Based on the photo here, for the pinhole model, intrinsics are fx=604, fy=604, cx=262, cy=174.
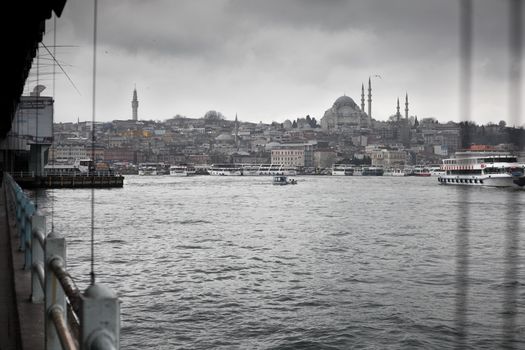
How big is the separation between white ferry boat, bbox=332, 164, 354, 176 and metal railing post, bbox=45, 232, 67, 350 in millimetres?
168746

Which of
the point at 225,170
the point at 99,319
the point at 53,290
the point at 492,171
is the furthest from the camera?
the point at 225,170

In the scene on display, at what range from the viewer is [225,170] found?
16775cm

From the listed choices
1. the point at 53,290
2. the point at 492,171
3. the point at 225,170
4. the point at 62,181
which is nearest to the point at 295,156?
the point at 225,170

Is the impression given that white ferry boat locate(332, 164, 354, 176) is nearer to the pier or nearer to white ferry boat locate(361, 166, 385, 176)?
white ferry boat locate(361, 166, 385, 176)

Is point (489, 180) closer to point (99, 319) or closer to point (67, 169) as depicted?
point (67, 169)

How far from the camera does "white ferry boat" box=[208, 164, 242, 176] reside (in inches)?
6565

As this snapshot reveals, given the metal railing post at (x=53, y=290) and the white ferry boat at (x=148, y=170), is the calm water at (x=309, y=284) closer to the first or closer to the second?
the metal railing post at (x=53, y=290)

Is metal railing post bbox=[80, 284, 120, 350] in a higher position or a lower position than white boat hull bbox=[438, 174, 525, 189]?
higher

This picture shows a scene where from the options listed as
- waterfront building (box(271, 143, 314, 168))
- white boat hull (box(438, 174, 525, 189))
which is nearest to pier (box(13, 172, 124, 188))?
white boat hull (box(438, 174, 525, 189))

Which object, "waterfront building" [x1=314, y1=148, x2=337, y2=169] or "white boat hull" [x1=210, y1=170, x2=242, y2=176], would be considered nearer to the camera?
"white boat hull" [x1=210, y1=170, x2=242, y2=176]

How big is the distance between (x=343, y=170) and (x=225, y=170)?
33.6m

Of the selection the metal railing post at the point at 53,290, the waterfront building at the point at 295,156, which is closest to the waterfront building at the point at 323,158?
the waterfront building at the point at 295,156

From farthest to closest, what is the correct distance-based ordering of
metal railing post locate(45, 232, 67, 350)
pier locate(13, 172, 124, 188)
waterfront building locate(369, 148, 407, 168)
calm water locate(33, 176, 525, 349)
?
1. waterfront building locate(369, 148, 407, 168)
2. pier locate(13, 172, 124, 188)
3. calm water locate(33, 176, 525, 349)
4. metal railing post locate(45, 232, 67, 350)

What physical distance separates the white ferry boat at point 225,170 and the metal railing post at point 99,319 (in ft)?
539
